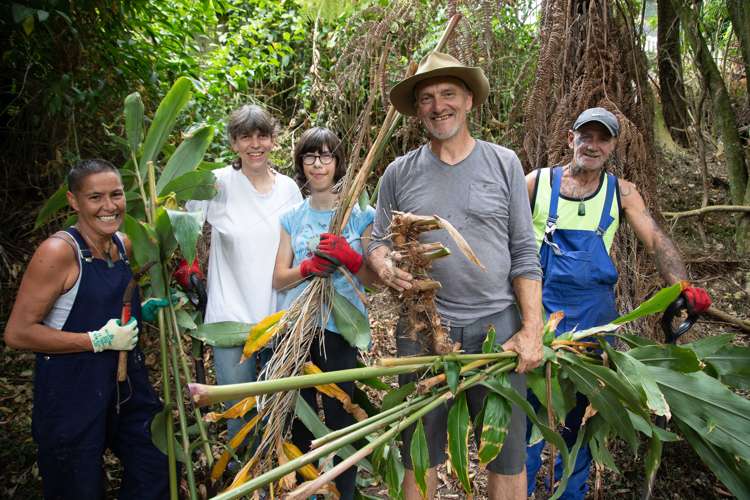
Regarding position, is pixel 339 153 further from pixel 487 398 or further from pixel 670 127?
pixel 670 127

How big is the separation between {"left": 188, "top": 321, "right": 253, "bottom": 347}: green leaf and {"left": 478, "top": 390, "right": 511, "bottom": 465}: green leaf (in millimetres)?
1055

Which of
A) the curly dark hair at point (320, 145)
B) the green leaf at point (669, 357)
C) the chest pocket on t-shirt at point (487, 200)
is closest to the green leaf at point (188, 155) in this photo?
the curly dark hair at point (320, 145)

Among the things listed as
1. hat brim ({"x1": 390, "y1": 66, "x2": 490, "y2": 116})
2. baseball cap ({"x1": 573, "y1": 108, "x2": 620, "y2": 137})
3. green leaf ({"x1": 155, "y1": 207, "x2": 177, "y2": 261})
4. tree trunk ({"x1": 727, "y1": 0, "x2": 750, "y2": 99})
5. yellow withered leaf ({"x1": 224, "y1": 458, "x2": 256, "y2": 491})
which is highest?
tree trunk ({"x1": 727, "y1": 0, "x2": 750, "y2": 99})

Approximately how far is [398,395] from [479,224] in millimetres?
686

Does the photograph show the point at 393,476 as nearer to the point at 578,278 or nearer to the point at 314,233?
the point at 314,233

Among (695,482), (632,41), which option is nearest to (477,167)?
(632,41)

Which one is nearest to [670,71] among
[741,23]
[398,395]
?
[741,23]

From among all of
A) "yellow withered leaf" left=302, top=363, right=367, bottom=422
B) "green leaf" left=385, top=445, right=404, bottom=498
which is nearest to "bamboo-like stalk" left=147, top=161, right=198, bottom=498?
"yellow withered leaf" left=302, top=363, right=367, bottom=422

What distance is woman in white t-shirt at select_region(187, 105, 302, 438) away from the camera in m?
2.47

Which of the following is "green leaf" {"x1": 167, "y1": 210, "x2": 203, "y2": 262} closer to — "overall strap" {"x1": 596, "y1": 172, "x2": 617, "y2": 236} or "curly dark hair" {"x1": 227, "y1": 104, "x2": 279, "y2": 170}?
"curly dark hair" {"x1": 227, "y1": 104, "x2": 279, "y2": 170}

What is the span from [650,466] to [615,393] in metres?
0.40

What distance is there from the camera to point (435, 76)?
2088 millimetres

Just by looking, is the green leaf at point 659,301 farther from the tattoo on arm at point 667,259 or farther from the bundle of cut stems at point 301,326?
the bundle of cut stems at point 301,326

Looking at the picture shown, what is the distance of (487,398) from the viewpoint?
1.99m
